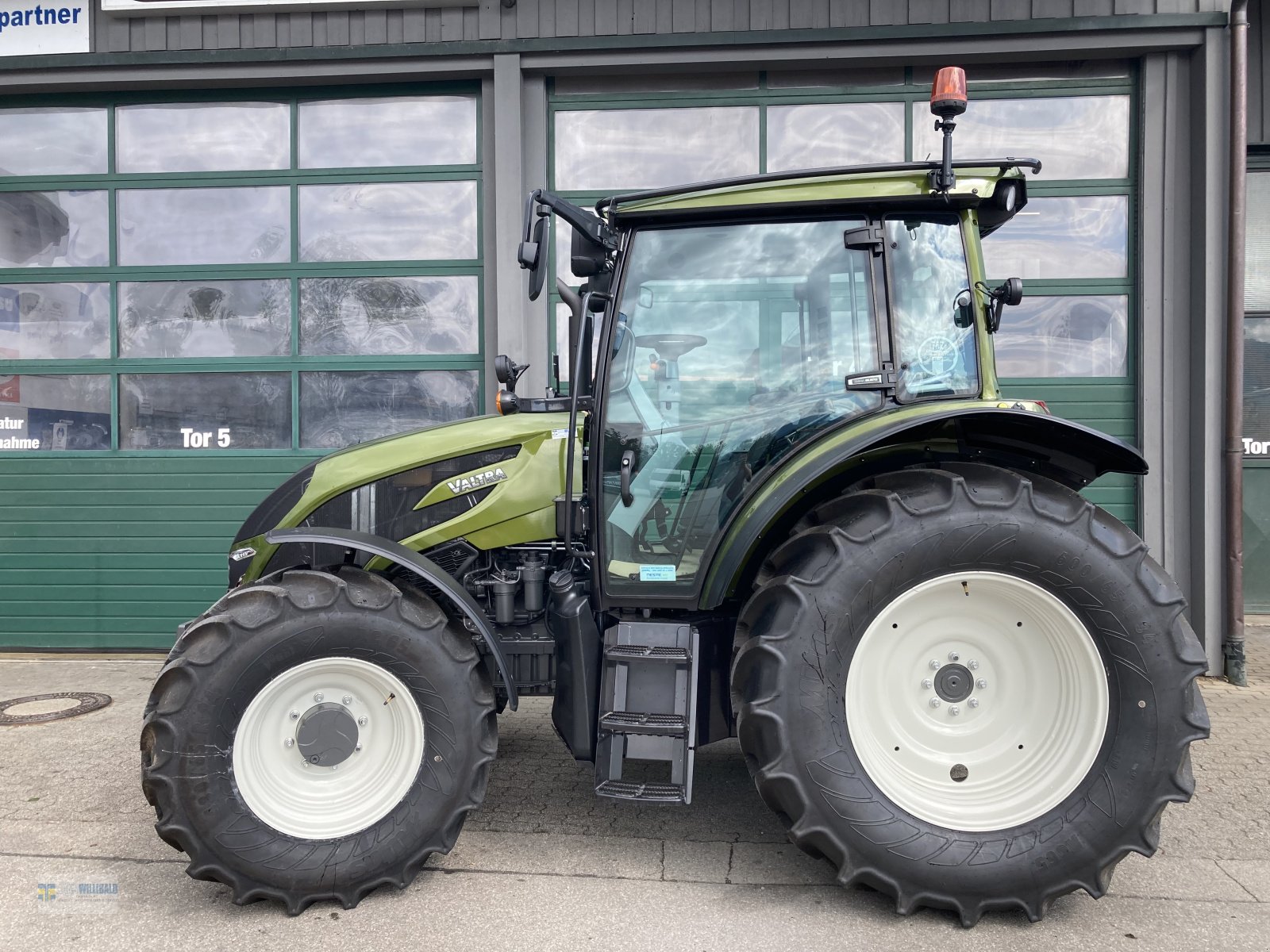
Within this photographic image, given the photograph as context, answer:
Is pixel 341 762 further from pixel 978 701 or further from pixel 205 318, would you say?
pixel 205 318

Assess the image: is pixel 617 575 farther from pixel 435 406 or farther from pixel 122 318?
pixel 122 318

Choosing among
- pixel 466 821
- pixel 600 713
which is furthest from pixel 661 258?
pixel 466 821

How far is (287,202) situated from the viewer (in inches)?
245

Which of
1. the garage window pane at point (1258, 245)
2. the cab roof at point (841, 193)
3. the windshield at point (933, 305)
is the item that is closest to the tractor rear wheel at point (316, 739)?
the cab roof at point (841, 193)

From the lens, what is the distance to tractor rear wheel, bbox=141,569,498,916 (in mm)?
2678

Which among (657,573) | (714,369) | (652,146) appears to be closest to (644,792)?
(657,573)

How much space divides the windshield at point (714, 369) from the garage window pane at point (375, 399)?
333cm

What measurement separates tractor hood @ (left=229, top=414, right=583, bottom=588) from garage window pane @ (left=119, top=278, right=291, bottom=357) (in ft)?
10.7

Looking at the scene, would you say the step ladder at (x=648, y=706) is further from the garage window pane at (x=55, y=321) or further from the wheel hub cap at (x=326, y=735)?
the garage window pane at (x=55, y=321)

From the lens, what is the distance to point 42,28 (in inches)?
→ 238

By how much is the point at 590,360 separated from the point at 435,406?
128 inches

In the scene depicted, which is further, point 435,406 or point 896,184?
point 435,406

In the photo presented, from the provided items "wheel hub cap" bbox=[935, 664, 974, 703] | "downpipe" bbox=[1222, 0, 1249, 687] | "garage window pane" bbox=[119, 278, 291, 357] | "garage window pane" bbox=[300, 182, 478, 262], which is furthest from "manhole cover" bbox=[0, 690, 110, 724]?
"downpipe" bbox=[1222, 0, 1249, 687]

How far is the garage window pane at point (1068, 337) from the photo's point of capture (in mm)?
5961
